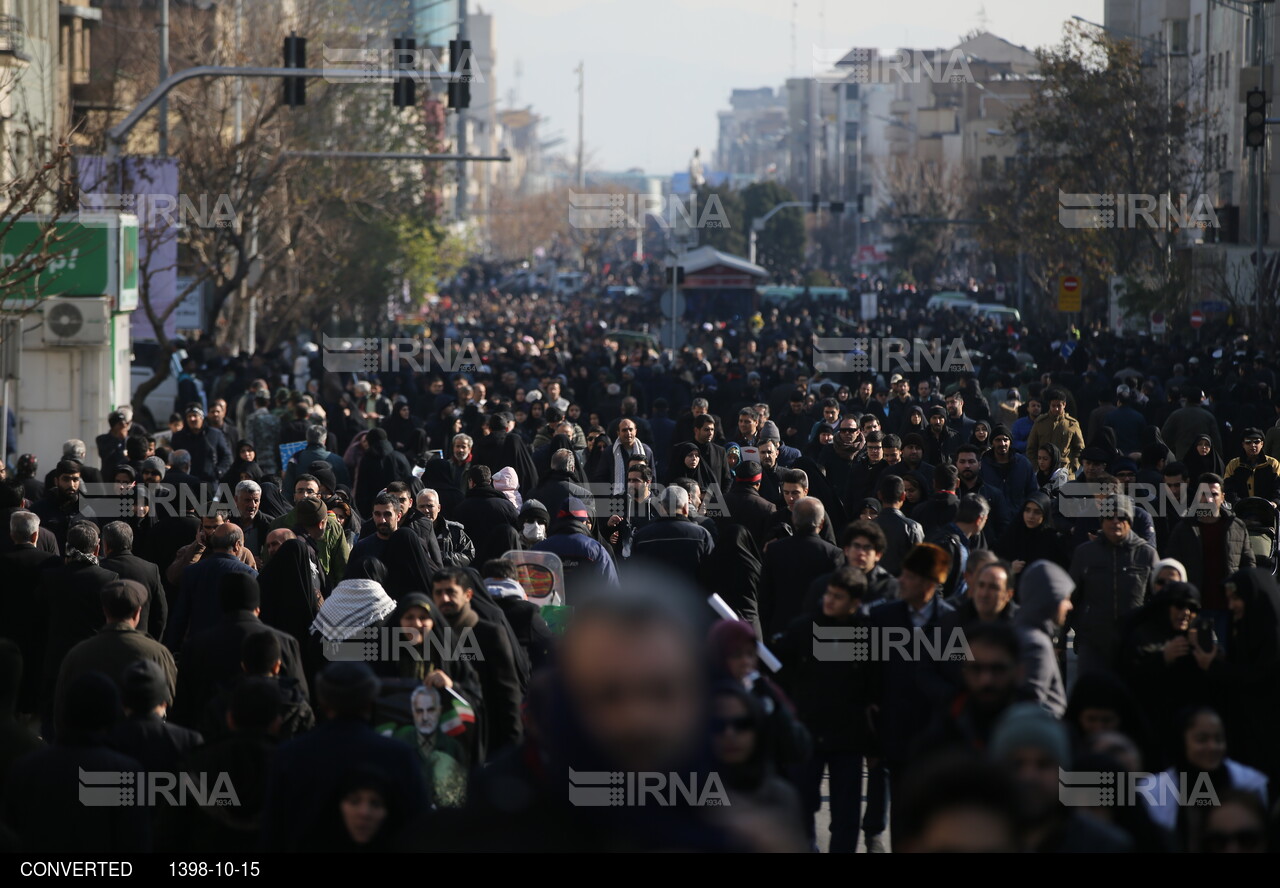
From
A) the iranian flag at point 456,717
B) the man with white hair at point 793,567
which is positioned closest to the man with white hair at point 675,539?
the man with white hair at point 793,567

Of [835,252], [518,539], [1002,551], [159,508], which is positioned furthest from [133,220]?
[835,252]

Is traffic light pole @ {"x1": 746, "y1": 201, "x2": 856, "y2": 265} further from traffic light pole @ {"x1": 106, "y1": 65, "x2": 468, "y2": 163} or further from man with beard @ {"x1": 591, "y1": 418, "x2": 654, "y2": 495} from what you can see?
man with beard @ {"x1": 591, "y1": 418, "x2": 654, "y2": 495}

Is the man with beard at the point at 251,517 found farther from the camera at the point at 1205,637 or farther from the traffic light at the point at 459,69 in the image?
the traffic light at the point at 459,69

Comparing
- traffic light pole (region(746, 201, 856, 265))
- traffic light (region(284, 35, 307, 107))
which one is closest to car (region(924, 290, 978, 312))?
traffic light pole (region(746, 201, 856, 265))

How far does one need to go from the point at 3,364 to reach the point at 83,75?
2513 centimetres

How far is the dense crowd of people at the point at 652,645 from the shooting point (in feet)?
10.3

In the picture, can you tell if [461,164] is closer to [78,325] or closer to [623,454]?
[78,325]

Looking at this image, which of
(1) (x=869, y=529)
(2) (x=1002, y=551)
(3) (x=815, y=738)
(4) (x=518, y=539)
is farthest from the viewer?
(4) (x=518, y=539)

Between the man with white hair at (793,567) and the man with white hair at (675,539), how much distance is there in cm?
83

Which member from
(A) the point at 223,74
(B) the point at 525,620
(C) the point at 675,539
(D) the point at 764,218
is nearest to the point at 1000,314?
(D) the point at 764,218

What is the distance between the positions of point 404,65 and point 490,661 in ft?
48.7

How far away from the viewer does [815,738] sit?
7684 millimetres

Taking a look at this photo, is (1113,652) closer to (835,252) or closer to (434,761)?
(434,761)

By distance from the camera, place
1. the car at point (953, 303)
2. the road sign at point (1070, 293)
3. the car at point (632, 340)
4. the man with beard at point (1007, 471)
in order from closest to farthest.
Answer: the man with beard at point (1007, 471), the road sign at point (1070, 293), the car at point (632, 340), the car at point (953, 303)
